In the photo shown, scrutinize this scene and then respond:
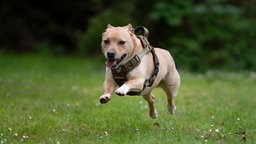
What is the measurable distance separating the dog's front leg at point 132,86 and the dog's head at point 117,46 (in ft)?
0.90

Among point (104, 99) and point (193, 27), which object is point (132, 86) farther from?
point (193, 27)

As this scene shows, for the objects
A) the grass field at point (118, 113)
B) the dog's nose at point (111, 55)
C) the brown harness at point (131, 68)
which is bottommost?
the grass field at point (118, 113)

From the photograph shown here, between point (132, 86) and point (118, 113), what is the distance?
6.99 ft

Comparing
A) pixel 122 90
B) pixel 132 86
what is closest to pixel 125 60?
pixel 132 86

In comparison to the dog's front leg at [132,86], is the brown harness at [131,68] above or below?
above

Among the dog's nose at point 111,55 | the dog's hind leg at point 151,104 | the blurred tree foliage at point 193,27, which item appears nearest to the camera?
the dog's nose at point 111,55

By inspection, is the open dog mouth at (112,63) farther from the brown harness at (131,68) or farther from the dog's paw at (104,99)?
the dog's paw at (104,99)

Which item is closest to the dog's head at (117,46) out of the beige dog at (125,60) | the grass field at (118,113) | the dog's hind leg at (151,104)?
the beige dog at (125,60)

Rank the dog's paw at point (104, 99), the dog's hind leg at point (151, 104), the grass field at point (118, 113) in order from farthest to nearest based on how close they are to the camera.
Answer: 1. the dog's hind leg at point (151, 104)
2. the grass field at point (118, 113)
3. the dog's paw at point (104, 99)

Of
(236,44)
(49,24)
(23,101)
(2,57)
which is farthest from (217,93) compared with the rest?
(49,24)

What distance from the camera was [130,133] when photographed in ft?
23.0

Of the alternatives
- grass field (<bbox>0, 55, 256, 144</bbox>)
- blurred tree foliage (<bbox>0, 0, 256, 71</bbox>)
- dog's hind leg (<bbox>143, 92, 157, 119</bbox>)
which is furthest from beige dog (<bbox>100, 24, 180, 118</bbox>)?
blurred tree foliage (<bbox>0, 0, 256, 71</bbox>)

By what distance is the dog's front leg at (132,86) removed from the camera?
21.7ft

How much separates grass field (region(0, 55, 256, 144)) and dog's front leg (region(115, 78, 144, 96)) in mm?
559
